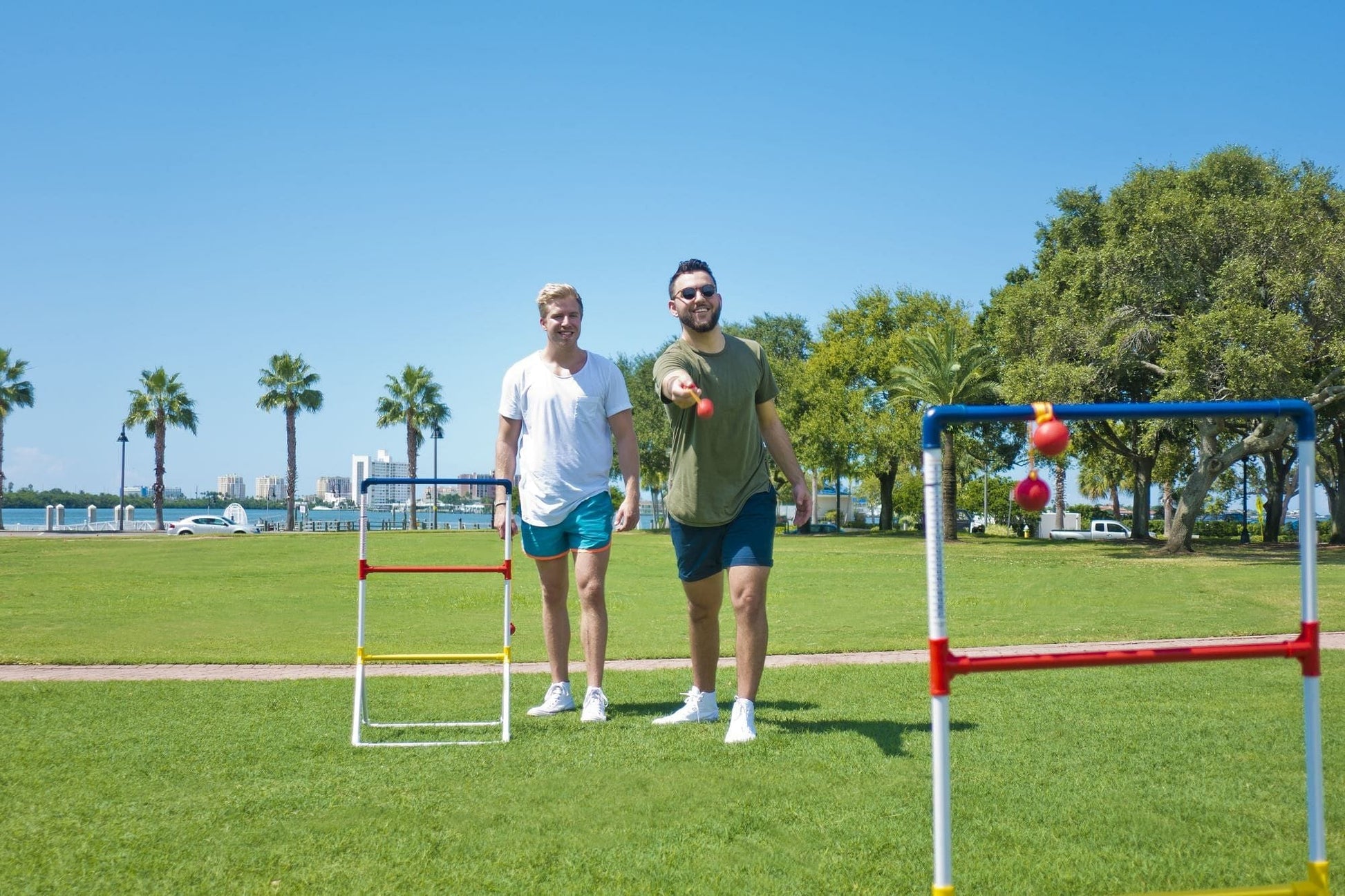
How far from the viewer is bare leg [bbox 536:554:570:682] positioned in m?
5.99

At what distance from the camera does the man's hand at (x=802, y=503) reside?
5.36 metres

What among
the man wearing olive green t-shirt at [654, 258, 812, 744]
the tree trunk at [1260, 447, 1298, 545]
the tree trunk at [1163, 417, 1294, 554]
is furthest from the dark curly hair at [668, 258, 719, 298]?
the tree trunk at [1260, 447, 1298, 545]

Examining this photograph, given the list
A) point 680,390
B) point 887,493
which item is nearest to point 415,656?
point 680,390

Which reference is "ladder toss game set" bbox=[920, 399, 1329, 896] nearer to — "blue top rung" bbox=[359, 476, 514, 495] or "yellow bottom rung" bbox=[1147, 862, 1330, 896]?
"yellow bottom rung" bbox=[1147, 862, 1330, 896]

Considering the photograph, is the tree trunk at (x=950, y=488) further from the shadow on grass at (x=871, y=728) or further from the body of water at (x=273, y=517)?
the shadow on grass at (x=871, y=728)

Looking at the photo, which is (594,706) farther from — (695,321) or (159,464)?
(159,464)

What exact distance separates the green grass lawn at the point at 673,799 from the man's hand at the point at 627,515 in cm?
107

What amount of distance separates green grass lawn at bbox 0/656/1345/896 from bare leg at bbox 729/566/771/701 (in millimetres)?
311

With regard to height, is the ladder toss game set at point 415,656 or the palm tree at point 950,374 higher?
the palm tree at point 950,374

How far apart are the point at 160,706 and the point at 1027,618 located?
8895 mm

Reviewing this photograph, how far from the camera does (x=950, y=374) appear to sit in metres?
36.6

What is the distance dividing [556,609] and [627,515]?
707 millimetres

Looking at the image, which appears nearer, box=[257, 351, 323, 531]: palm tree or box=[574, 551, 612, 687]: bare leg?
box=[574, 551, 612, 687]: bare leg

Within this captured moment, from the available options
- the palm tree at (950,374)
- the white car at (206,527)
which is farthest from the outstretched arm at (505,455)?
the white car at (206,527)
